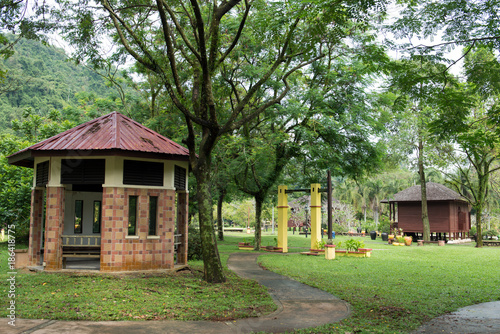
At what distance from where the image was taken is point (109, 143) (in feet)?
41.9

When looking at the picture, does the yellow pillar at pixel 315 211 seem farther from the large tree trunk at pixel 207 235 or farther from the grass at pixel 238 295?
the large tree trunk at pixel 207 235

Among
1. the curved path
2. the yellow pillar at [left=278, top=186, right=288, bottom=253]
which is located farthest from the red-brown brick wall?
the yellow pillar at [left=278, top=186, right=288, bottom=253]

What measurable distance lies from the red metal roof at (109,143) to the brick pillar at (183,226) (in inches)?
86.6

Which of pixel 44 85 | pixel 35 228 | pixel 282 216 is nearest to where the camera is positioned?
pixel 35 228

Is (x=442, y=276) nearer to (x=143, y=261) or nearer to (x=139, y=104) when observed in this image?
(x=143, y=261)

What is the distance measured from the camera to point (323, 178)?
1054 inches

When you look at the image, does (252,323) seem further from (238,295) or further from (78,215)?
(78,215)

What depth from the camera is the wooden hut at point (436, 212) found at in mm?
36938

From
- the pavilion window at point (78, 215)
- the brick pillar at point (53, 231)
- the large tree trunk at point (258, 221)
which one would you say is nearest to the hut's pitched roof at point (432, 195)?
the large tree trunk at point (258, 221)

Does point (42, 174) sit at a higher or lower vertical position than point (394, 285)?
higher

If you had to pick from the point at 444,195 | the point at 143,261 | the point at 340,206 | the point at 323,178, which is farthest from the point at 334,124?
the point at 340,206

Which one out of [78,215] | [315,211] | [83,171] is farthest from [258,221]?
[83,171]

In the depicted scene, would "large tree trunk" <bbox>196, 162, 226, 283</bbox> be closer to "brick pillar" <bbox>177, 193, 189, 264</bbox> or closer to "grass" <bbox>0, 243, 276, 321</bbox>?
"grass" <bbox>0, 243, 276, 321</bbox>

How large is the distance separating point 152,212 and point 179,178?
1.60m
